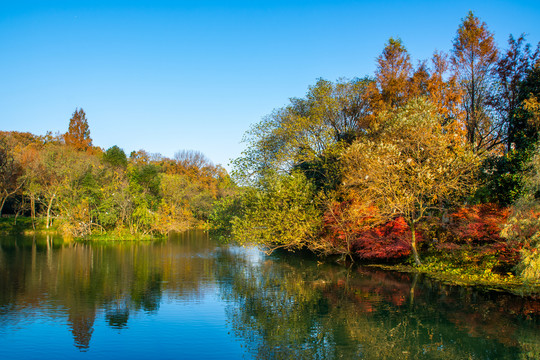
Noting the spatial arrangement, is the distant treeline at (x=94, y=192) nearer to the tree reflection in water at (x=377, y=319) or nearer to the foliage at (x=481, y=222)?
the tree reflection in water at (x=377, y=319)

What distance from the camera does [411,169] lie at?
23.0m

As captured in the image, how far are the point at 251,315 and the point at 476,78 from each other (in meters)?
24.2

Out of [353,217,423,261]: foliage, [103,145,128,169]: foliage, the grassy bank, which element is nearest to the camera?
the grassy bank

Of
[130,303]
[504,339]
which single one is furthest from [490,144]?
[130,303]

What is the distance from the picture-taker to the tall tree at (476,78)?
91.4 feet

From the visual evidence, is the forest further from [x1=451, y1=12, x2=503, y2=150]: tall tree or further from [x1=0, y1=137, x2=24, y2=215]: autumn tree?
[x1=0, y1=137, x2=24, y2=215]: autumn tree

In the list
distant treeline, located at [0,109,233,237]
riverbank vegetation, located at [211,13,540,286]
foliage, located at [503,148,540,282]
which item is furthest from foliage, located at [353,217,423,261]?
distant treeline, located at [0,109,233,237]

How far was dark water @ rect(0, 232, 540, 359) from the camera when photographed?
11562 millimetres

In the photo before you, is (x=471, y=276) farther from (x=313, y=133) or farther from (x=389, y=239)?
(x=313, y=133)

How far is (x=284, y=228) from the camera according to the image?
1047 inches

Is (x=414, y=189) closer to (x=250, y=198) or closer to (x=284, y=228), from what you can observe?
(x=284, y=228)

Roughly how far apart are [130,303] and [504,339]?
1415 cm

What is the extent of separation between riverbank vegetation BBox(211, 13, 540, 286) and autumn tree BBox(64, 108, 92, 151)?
54.7 m

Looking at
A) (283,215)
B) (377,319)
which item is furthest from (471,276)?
(283,215)
